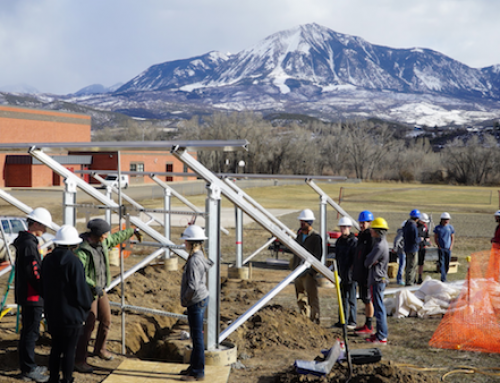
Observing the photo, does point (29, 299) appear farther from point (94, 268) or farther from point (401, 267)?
point (401, 267)

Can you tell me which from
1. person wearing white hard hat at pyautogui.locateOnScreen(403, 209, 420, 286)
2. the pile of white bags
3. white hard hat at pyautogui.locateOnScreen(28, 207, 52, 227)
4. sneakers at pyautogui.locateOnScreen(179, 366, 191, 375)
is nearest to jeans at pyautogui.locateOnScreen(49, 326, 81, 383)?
sneakers at pyautogui.locateOnScreen(179, 366, 191, 375)

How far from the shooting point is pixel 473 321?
812 cm

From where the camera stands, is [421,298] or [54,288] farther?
[421,298]

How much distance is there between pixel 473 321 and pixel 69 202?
6.07m

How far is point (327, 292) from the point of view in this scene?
1118cm

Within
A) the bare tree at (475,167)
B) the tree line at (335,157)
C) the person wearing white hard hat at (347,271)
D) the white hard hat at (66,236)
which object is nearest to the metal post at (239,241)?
the person wearing white hard hat at (347,271)

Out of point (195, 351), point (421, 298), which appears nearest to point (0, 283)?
point (195, 351)

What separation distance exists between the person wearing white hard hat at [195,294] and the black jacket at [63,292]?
3.50ft

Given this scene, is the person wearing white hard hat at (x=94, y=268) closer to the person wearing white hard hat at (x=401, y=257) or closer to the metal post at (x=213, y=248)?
the metal post at (x=213, y=248)

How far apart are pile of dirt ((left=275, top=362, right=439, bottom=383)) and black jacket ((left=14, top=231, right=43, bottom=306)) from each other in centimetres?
270

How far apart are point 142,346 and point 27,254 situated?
2809 millimetres

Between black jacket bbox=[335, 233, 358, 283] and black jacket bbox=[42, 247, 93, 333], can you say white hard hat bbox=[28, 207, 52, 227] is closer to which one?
black jacket bbox=[42, 247, 93, 333]

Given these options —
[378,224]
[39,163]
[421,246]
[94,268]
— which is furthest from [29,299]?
[39,163]

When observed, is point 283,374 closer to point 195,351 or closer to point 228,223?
point 195,351
